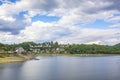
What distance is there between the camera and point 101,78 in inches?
2511

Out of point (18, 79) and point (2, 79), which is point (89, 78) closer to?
point (18, 79)

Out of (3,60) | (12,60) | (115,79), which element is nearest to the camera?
(115,79)

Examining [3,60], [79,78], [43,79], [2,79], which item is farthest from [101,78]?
[3,60]

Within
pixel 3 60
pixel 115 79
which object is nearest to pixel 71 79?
pixel 115 79

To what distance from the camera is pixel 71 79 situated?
6206 centimetres

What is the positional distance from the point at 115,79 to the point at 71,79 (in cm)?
1114

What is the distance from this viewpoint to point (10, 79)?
6306 cm

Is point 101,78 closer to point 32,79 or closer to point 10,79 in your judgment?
point 32,79

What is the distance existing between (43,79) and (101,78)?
15.1 metres

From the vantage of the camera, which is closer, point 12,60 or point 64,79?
point 64,79

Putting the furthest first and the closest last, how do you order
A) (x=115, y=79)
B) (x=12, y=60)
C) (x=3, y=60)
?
1. (x=12, y=60)
2. (x=3, y=60)
3. (x=115, y=79)

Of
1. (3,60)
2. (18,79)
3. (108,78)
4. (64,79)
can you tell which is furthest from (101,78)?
(3,60)

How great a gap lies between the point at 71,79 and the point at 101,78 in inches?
319

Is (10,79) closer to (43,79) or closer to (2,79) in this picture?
(2,79)
